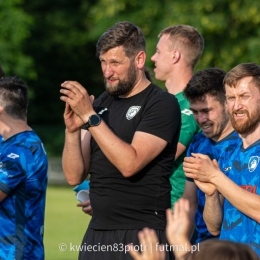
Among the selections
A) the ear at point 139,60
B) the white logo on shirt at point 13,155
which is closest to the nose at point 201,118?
the ear at point 139,60

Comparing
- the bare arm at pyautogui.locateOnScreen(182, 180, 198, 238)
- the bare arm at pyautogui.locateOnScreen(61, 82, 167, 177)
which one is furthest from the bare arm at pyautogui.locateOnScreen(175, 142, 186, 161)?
the bare arm at pyautogui.locateOnScreen(61, 82, 167, 177)

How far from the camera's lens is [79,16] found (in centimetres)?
3672

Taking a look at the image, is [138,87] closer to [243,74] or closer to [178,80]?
[243,74]

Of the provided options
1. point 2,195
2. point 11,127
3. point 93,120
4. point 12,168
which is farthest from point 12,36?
point 93,120

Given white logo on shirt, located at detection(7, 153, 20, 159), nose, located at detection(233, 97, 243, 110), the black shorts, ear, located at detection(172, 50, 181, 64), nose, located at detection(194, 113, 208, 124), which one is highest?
ear, located at detection(172, 50, 181, 64)

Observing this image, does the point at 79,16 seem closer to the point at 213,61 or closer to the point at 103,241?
the point at 213,61

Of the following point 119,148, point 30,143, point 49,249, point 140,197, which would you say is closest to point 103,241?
point 140,197

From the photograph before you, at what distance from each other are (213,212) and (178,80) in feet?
6.48

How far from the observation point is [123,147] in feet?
15.1

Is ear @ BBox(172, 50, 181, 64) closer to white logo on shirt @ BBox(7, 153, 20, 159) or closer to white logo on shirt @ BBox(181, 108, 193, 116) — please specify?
white logo on shirt @ BBox(181, 108, 193, 116)

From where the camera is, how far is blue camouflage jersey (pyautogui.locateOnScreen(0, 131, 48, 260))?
5.25 metres

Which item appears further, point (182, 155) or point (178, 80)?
point (178, 80)

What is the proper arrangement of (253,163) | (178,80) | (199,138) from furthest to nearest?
(178,80) < (199,138) < (253,163)

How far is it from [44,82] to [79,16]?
405 cm
